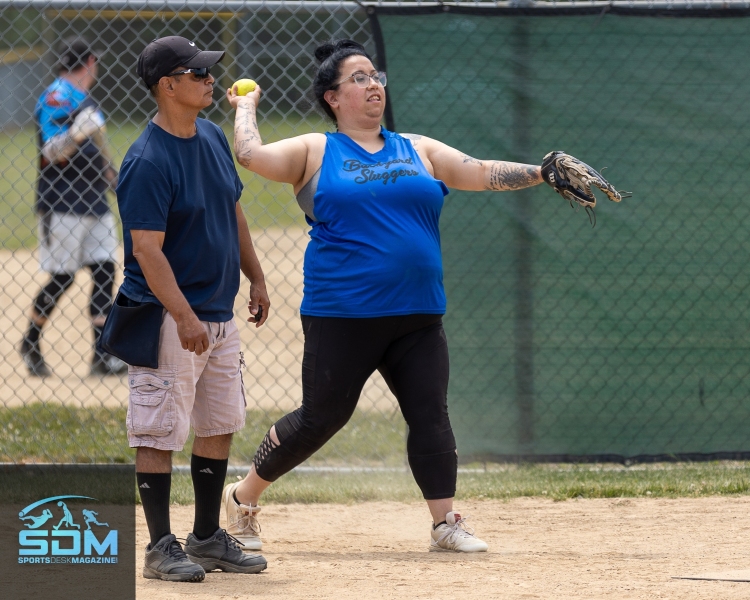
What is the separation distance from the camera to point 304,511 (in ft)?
16.0

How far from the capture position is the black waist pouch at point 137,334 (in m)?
3.48

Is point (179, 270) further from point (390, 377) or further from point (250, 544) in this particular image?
point (250, 544)

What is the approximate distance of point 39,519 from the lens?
4.21 m

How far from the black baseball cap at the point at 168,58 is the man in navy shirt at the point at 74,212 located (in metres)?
3.33

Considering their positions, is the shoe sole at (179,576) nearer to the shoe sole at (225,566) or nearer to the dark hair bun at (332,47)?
the shoe sole at (225,566)

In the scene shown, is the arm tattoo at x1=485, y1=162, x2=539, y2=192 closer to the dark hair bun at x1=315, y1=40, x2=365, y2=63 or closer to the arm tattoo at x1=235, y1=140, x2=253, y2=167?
the dark hair bun at x1=315, y1=40, x2=365, y2=63

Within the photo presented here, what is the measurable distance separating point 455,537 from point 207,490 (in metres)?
0.97

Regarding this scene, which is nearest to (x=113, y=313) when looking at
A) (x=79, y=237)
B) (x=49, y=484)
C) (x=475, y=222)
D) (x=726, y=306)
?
(x=49, y=484)

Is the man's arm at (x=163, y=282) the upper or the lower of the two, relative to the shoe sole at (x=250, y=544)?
upper

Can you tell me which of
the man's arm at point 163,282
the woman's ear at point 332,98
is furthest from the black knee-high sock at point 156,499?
the woman's ear at point 332,98

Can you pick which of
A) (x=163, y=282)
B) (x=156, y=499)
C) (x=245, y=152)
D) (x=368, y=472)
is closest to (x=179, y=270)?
(x=163, y=282)
